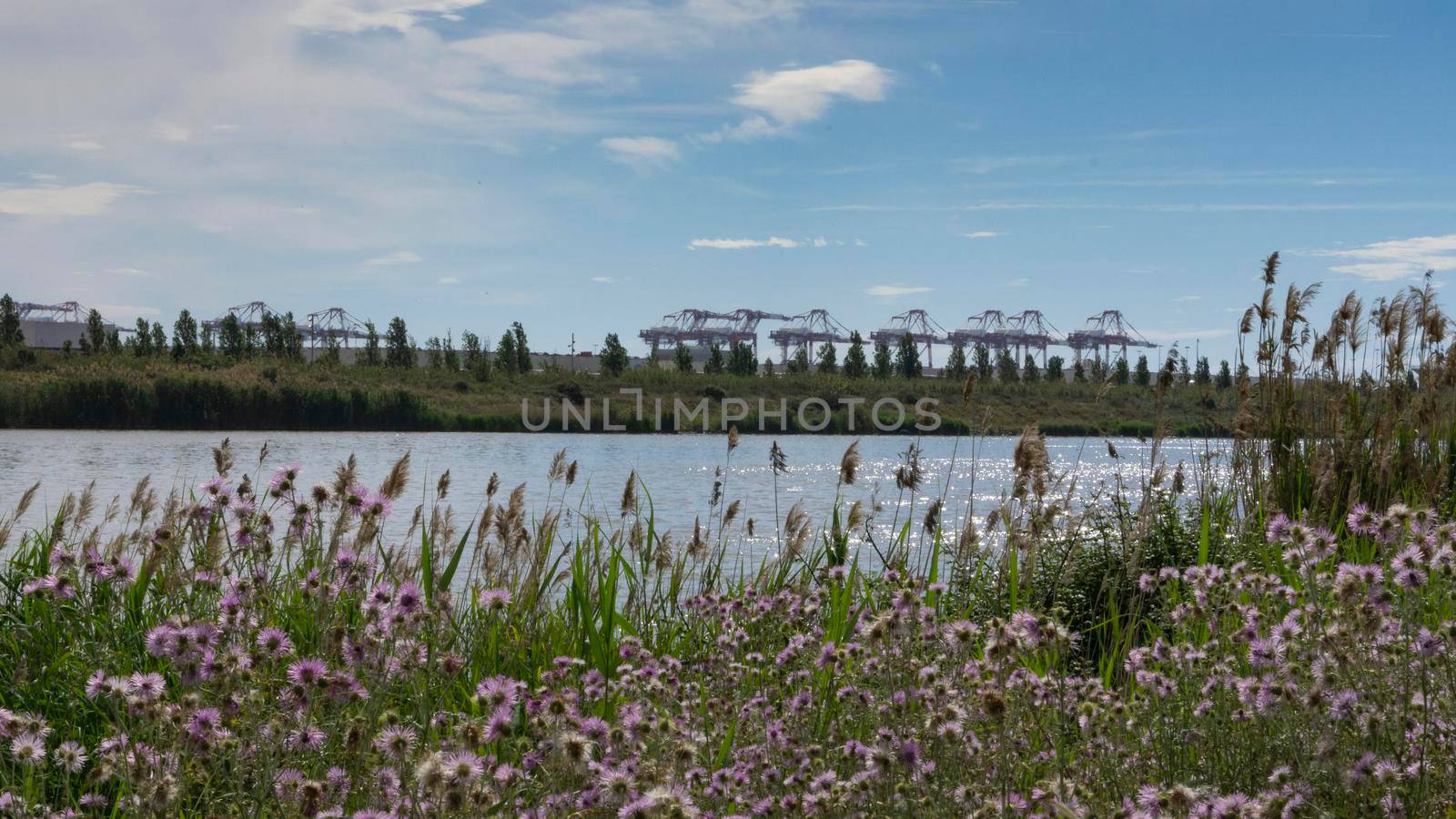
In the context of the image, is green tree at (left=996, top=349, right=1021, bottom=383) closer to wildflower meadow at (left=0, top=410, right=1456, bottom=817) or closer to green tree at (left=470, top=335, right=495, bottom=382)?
green tree at (left=470, top=335, right=495, bottom=382)

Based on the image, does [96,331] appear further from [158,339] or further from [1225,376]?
[1225,376]

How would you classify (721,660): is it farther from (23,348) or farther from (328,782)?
(23,348)

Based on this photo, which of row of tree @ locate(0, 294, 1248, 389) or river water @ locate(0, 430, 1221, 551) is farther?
row of tree @ locate(0, 294, 1248, 389)

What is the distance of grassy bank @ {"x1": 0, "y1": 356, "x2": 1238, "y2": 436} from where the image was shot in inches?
1531

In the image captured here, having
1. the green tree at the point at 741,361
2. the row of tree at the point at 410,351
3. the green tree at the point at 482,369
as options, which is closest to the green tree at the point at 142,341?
the row of tree at the point at 410,351

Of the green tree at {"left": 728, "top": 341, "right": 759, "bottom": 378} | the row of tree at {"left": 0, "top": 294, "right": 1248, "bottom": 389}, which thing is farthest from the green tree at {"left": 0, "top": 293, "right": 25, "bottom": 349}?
the green tree at {"left": 728, "top": 341, "right": 759, "bottom": 378}

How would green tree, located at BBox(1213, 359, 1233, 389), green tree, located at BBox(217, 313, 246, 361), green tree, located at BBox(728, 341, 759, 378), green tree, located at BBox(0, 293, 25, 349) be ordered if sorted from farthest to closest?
1. green tree, located at BBox(728, 341, 759, 378)
2. green tree, located at BBox(217, 313, 246, 361)
3. green tree, located at BBox(0, 293, 25, 349)
4. green tree, located at BBox(1213, 359, 1233, 389)

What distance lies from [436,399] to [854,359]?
32.1 metres

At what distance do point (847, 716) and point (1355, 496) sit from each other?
4.22 metres

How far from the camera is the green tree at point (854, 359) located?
7081 cm

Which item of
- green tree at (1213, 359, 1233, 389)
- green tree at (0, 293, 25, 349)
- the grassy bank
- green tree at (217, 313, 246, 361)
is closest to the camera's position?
green tree at (1213, 359, 1233, 389)

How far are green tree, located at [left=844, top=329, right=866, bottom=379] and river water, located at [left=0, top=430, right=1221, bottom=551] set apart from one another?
30.5 m

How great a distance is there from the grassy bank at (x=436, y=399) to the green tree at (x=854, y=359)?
3579mm

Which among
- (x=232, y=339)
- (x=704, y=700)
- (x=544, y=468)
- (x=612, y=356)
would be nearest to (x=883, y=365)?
(x=612, y=356)
